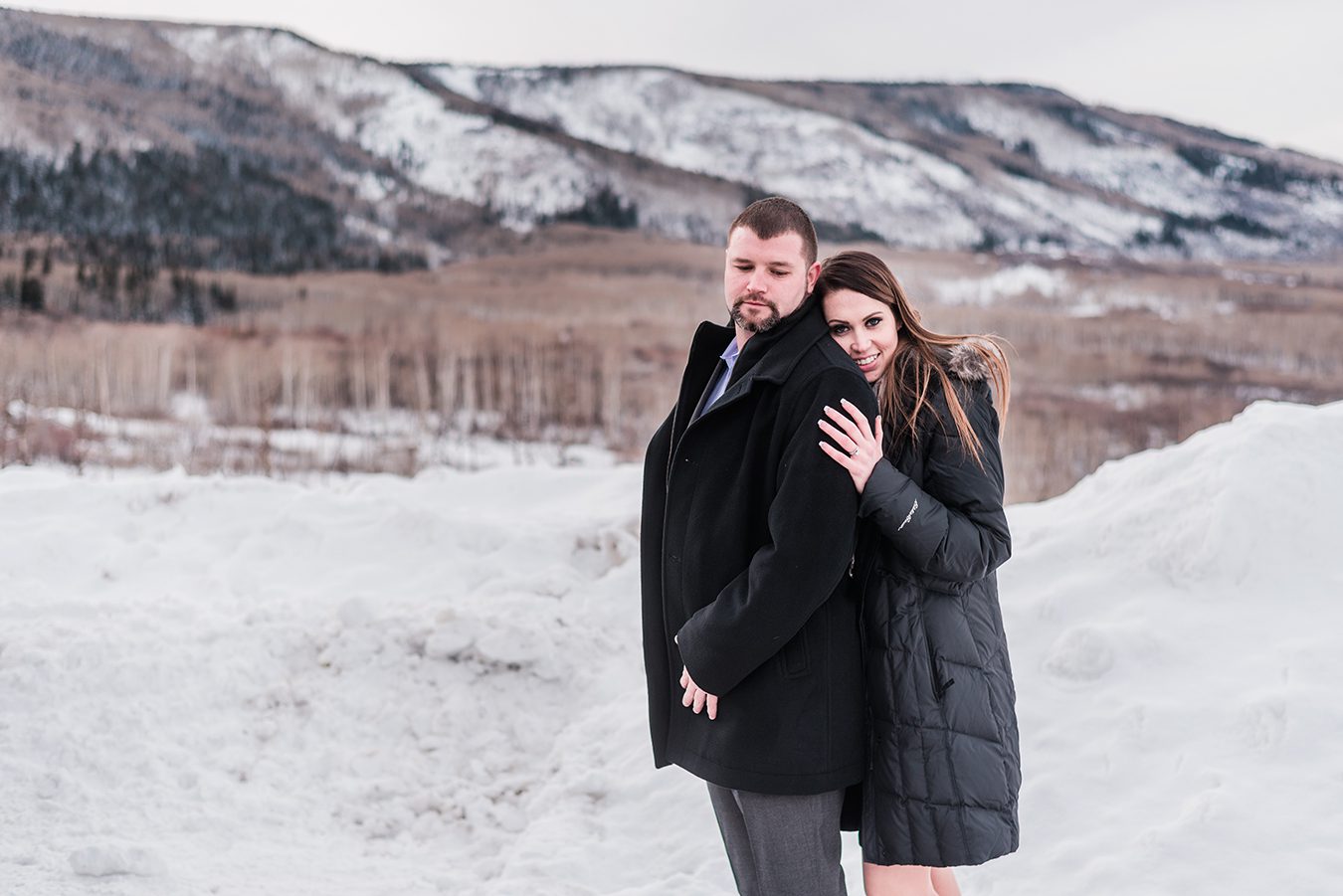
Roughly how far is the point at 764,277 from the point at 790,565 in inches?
21.3

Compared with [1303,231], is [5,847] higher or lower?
lower

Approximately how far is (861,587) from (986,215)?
15.1 meters

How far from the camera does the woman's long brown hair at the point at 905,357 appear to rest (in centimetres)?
184

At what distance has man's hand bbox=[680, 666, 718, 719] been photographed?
1.76m

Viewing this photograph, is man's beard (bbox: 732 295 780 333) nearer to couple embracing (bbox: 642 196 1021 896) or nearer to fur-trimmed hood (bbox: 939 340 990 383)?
couple embracing (bbox: 642 196 1021 896)

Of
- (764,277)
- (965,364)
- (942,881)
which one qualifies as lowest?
(942,881)

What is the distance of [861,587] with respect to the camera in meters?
1.84

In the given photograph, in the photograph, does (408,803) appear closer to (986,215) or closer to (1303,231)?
(986,215)

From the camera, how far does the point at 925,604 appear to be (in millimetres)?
1789

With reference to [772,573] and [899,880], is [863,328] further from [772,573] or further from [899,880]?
[899,880]

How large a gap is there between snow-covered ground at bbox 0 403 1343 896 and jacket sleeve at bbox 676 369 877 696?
1.54 metres

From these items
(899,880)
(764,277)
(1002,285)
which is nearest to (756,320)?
(764,277)

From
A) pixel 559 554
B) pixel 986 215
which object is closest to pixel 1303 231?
pixel 986 215

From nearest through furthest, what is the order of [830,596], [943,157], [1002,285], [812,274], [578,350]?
[830,596] → [812,274] → [578,350] → [1002,285] → [943,157]
